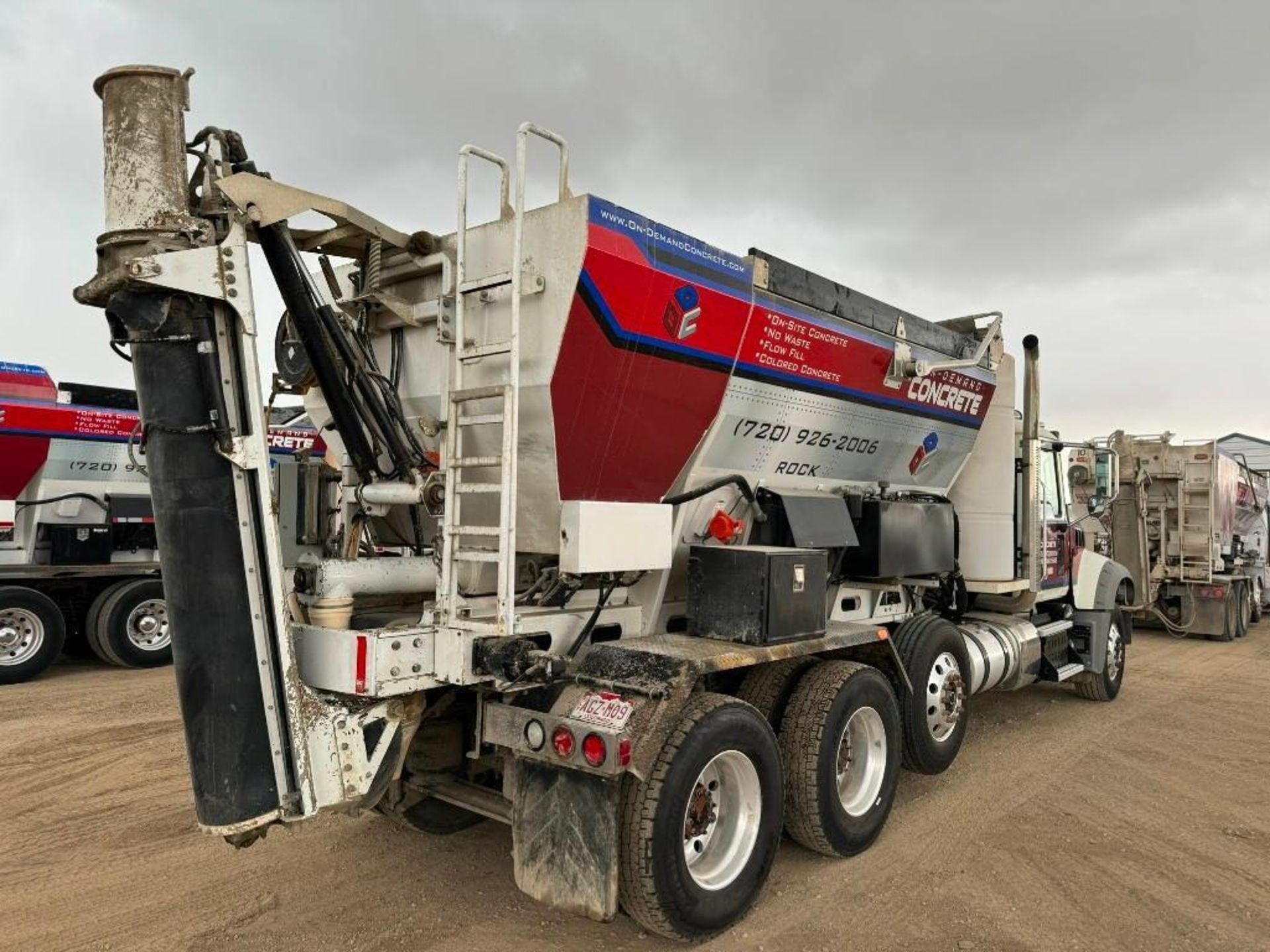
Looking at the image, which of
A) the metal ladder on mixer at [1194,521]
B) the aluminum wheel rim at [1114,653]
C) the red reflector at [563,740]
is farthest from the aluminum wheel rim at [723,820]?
the metal ladder on mixer at [1194,521]

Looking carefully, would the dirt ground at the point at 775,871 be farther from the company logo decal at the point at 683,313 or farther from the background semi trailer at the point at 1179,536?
the background semi trailer at the point at 1179,536

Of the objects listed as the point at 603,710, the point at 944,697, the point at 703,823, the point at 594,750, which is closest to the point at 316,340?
the point at 603,710

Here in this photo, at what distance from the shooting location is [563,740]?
350 centimetres

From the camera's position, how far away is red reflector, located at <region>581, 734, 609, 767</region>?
11.1 feet

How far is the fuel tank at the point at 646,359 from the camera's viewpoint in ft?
12.2

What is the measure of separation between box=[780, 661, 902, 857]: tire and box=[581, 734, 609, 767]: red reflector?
1324 mm

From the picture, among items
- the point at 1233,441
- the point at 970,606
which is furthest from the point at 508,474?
the point at 1233,441

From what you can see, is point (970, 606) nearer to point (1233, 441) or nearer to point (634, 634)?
point (634, 634)

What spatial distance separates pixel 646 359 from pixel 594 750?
164 cm

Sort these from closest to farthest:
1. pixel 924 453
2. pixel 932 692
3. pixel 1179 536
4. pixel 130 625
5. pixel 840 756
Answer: pixel 840 756 → pixel 932 692 → pixel 924 453 → pixel 130 625 → pixel 1179 536

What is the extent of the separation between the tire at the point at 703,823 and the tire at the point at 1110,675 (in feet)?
18.0

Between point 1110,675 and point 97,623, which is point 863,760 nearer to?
point 1110,675

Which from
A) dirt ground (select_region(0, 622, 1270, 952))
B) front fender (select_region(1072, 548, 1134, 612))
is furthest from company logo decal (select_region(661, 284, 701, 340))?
front fender (select_region(1072, 548, 1134, 612))

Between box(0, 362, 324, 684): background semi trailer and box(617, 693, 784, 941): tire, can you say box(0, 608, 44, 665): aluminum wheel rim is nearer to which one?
box(0, 362, 324, 684): background semi trailer
